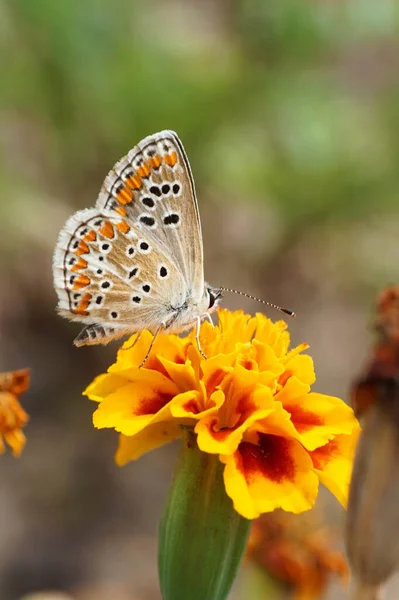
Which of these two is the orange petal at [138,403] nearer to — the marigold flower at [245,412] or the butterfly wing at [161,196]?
the marigold flower at [245,412]

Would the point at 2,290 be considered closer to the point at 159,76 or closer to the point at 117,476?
the point at 117,476

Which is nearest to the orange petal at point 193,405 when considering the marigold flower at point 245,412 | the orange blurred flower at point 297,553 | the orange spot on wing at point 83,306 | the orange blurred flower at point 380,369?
the marigold flower at point 245,412

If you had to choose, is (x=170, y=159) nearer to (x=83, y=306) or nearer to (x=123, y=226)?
(x=123, y=226)

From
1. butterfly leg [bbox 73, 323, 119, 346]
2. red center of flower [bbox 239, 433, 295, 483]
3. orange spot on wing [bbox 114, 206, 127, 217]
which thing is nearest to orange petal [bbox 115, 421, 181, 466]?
red center of flower [bbox 239, 433, 295, 483]

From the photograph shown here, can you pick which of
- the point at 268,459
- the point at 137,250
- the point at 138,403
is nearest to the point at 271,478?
the point at 268,459

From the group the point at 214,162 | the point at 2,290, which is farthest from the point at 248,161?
the point at 2,290

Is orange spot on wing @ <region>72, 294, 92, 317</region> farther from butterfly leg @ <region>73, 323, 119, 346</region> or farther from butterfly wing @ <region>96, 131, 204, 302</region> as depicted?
butterfly wing @ <region>96, 131, 204, 302</region>

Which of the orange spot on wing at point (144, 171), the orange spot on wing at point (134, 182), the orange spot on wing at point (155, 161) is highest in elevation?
the orange spot on wing at point (155, 161)
